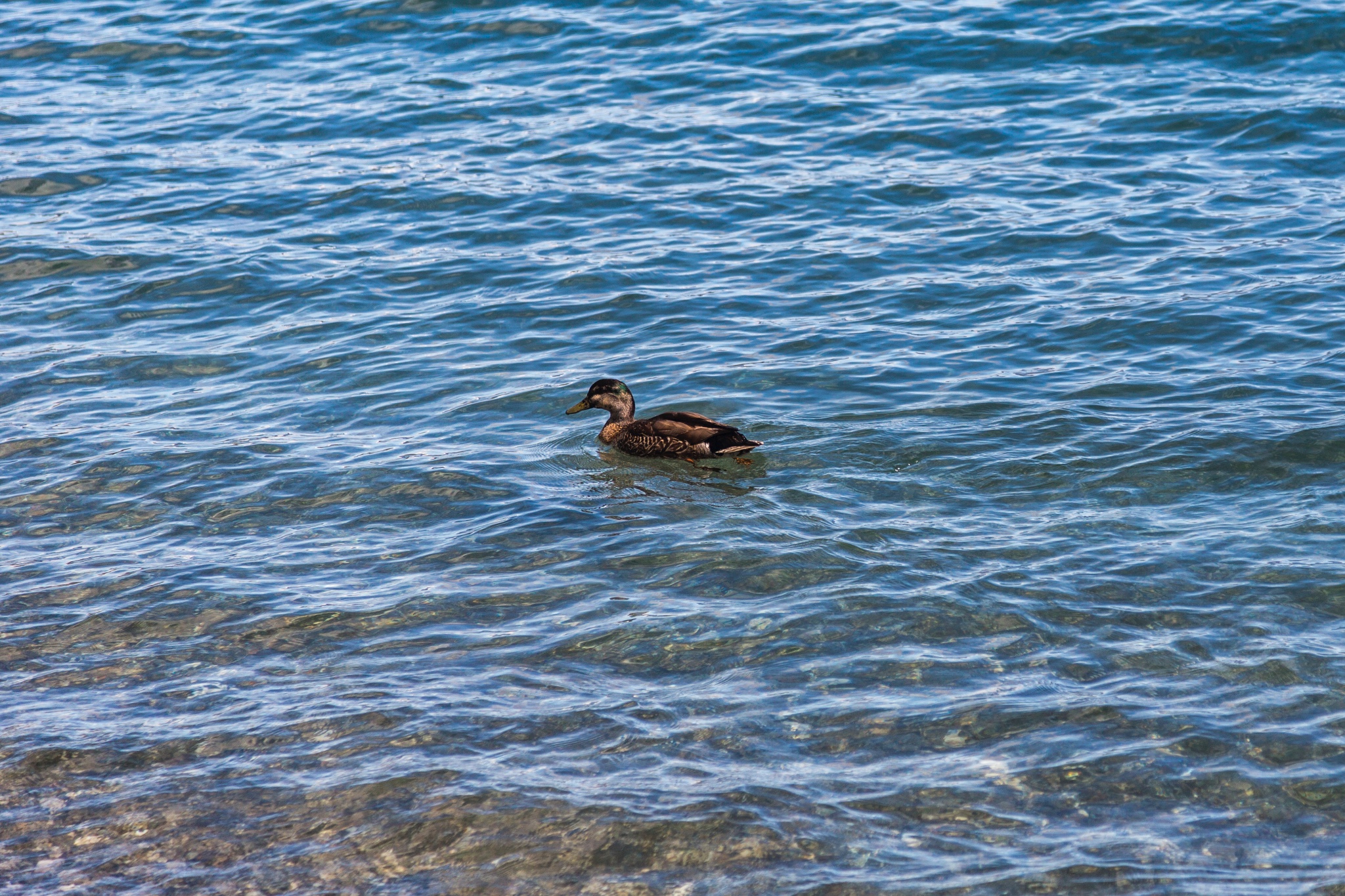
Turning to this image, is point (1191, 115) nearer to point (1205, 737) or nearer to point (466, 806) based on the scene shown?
point (1205, 737)

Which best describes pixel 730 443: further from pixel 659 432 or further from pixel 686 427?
pixel 659 432

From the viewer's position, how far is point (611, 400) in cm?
1128

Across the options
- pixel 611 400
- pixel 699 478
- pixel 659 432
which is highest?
pixel 611 400

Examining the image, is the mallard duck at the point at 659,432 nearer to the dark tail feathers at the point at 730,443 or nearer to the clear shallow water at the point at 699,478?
the dark tail feathers at the point at 730,443

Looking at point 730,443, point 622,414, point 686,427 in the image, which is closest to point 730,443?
point 730,443

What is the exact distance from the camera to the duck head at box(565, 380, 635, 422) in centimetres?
1120

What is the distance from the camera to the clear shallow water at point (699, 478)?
6.36m

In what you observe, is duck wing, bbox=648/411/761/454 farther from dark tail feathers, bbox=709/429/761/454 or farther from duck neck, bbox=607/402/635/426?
duck neck, bbox=607/402/635/426

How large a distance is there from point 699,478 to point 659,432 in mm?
518

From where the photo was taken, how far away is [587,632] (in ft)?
26.3

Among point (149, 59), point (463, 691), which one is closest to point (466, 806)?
point (463, 691)

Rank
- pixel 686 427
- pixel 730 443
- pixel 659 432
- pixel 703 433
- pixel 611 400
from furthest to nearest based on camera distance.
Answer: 1. pixel 611 400
2. pixel 659 432
3. pixel 686 427
4. pixel 703 433
5. pixel 730 443

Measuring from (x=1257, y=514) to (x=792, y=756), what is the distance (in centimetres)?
418

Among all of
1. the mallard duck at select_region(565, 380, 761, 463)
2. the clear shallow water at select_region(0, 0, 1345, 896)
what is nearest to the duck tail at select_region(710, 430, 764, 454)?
the mallard duck at select_region(565, 380, 761, 463)
